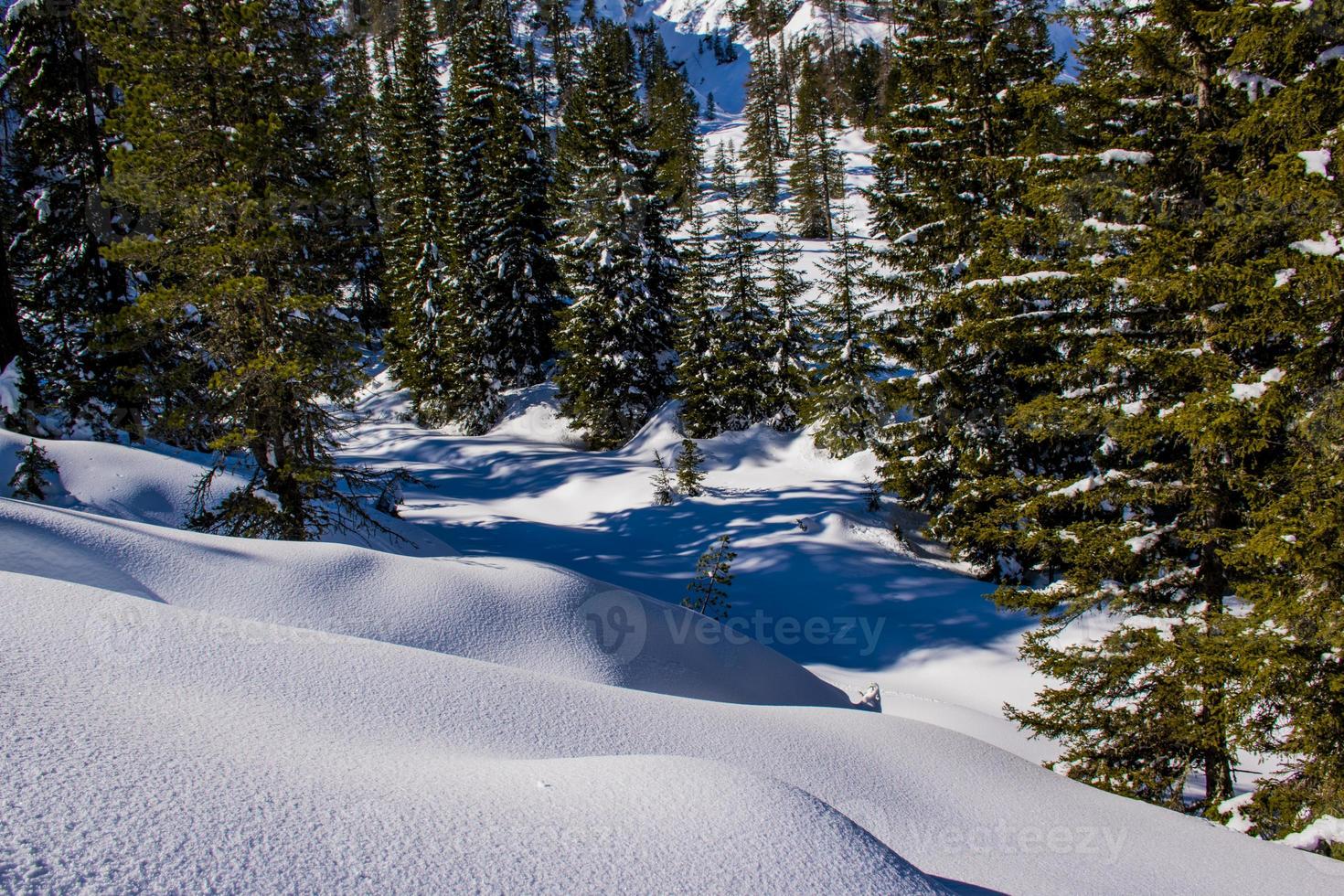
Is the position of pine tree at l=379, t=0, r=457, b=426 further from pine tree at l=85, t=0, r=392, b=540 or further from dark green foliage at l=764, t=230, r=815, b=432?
pine tree at l=85, t=0, r=392, b=540

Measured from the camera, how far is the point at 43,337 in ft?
51.9

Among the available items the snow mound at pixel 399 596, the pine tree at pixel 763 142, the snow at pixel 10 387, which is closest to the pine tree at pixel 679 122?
the pine tree at pixel 763 142

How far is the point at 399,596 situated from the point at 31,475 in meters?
6.41

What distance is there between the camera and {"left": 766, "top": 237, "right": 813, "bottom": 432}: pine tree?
68.0ft

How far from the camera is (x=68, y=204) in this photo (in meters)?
14.9

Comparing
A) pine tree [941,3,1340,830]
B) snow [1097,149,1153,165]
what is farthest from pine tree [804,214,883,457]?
snow [1097,149,1153,165]

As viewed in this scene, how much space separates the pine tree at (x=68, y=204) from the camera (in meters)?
14.0

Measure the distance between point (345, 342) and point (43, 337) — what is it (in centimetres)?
1053

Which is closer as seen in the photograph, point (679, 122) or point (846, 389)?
point (846, 389)

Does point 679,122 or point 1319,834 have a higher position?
point 679,122

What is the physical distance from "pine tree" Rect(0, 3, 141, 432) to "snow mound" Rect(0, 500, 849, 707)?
36.3 ft

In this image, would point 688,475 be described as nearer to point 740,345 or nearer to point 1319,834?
point 740,345

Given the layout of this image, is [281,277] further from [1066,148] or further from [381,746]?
[1066,148]

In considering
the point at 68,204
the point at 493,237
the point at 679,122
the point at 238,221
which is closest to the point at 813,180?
the point at 679,122
